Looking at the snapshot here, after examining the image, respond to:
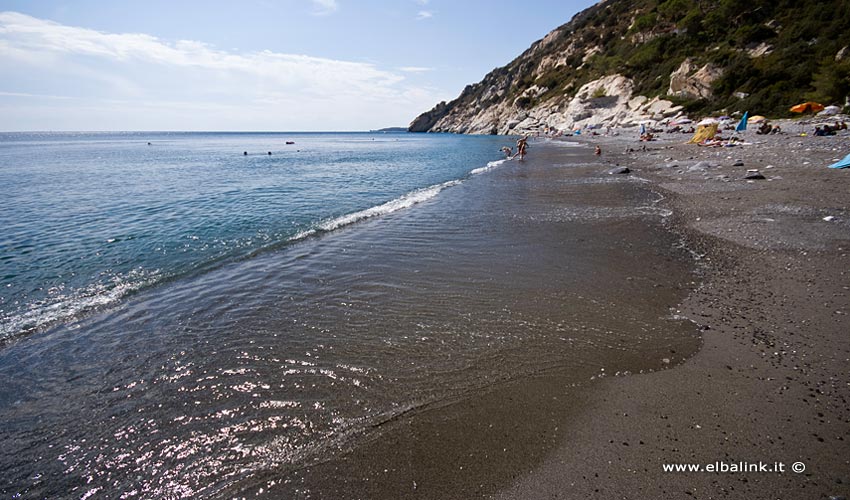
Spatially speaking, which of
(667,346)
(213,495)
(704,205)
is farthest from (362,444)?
(704,205)

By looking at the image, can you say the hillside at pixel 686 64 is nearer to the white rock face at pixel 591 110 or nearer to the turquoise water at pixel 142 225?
the white rock face at pixel 591 110

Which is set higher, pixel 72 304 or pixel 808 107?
pixel 808 107

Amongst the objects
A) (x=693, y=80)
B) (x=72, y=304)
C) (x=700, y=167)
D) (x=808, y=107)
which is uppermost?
(x=693, y=80)

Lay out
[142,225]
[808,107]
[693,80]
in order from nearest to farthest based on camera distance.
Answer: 1. [142,225]
2. [808,107]
3. [693,80]

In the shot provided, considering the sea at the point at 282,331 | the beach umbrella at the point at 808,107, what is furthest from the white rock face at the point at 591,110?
the sea at the point at 282,331

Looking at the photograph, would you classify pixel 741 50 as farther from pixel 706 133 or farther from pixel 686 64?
pixel 706 133

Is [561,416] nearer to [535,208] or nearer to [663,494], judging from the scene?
[663,494]

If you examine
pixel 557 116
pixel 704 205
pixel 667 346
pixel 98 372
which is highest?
pixel 557 116

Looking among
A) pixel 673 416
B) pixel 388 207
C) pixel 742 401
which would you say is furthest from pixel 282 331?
pixel 388 207

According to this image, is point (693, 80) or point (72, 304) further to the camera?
point (693, 80)

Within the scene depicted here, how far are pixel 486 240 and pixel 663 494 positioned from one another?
8665 millimetres

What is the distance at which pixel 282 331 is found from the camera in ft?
21.7

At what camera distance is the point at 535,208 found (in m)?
15.7

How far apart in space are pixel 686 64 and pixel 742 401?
75179mm
